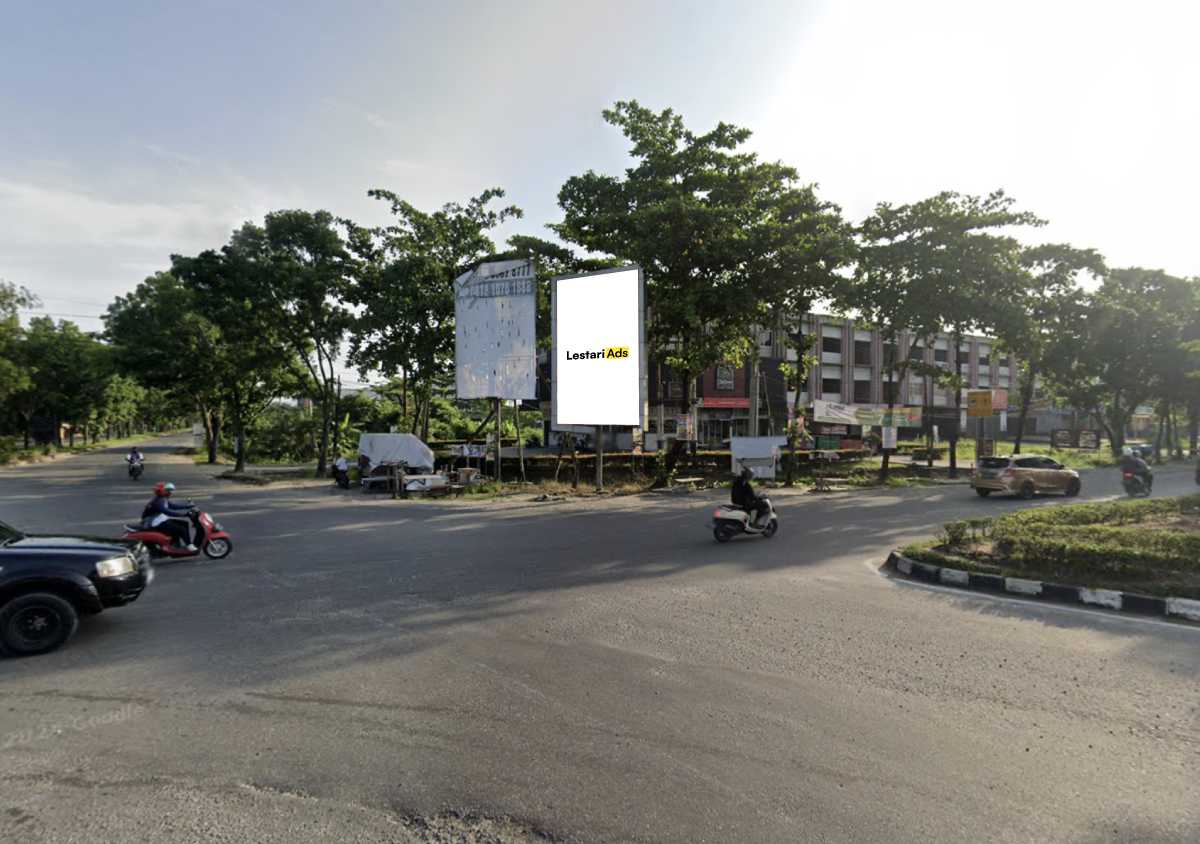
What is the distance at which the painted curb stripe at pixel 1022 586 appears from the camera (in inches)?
303

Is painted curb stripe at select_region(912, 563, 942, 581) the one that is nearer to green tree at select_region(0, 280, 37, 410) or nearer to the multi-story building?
the multi-story building

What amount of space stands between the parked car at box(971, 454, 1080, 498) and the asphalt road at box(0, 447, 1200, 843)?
1314cm

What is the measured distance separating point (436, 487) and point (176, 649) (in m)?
15.7

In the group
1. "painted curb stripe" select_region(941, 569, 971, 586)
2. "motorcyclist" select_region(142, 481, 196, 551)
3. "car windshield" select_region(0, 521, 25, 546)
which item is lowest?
"painted curb stripe" select_region(941, 569, 971, 586)

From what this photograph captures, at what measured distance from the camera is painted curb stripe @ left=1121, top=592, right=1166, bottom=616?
6.84 meters

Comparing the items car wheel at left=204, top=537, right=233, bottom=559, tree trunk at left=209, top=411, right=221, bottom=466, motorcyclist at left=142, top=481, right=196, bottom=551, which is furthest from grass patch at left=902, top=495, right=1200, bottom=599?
tree trunk at left=209, top=411, right=221, bottom=466

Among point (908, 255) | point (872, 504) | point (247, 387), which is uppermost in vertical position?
point (908, 255)

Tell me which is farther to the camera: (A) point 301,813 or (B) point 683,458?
(B) point 683,458

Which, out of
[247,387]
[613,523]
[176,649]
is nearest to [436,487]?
[613,523]

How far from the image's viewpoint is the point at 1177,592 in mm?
7008

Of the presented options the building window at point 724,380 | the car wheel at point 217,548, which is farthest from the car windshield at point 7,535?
the building window at point 724,380

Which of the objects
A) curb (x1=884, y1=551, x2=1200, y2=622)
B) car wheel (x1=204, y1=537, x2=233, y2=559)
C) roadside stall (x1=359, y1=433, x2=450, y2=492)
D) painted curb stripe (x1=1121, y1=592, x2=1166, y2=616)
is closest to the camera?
curb (x1=884, y1=551, x2=1200, y2=622)

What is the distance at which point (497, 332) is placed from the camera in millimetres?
21047

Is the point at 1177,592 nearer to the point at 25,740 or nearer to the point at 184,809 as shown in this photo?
the point at 184,809
